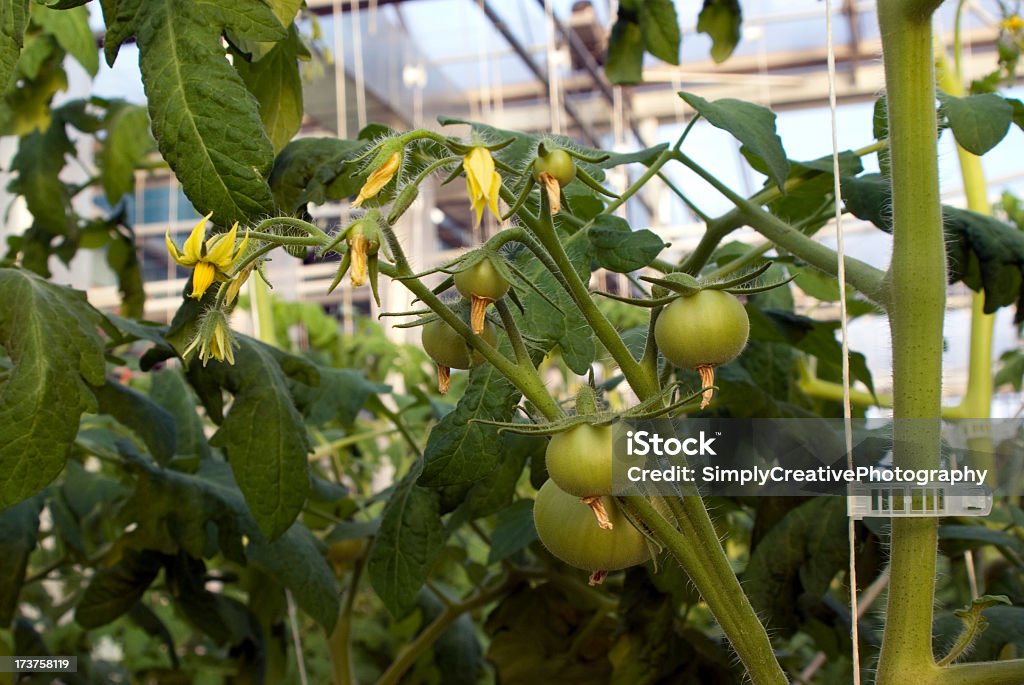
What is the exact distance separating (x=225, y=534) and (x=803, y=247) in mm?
599

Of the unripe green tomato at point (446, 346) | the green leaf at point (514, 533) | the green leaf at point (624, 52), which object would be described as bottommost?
the green leaf at point (514, 533)

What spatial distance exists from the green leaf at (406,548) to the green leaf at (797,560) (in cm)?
32

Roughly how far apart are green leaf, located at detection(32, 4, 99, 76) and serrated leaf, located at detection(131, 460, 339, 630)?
1.61 feet

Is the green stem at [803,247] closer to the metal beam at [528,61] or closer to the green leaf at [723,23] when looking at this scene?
the green leaf at [723,23]

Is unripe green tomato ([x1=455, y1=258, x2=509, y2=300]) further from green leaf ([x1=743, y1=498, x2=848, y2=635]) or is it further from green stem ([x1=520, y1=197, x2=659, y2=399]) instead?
green leaf ([x1=743, y1=498, x2=848, y2=635])

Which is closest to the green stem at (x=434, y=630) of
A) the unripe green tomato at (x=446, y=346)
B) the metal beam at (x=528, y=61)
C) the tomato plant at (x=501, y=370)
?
the tomato plant at (x=501, y=370)

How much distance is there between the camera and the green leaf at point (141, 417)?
94 cm

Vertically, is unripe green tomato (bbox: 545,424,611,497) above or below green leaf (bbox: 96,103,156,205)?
below

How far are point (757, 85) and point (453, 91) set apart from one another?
1284 mm

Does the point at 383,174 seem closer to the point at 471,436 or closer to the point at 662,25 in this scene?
the point at 471,436

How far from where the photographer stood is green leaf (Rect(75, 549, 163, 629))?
1080 mm

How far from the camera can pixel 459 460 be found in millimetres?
604

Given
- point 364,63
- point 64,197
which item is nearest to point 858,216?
point 64,197

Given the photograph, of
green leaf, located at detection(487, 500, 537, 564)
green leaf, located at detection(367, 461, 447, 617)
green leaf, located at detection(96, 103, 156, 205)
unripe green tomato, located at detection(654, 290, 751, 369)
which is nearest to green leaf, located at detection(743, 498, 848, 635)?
green leaf, located at detection(487, 500, 537, 564)
